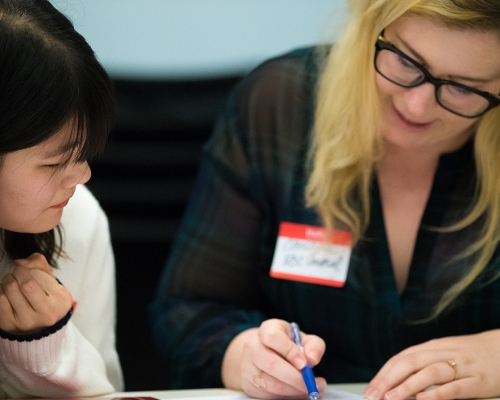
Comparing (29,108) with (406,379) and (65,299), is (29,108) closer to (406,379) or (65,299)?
(65,299)

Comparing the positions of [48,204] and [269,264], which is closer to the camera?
[48,204]

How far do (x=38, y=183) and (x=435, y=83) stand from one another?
0.60 metres

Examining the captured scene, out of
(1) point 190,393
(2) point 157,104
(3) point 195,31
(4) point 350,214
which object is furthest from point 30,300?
(3) point 195,31

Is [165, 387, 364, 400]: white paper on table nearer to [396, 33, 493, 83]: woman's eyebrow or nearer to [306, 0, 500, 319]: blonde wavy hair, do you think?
[306, 0, 500, 319]: blonde wavy hair

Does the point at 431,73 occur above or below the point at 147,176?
above

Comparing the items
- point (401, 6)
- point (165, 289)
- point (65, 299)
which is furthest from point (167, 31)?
point (65, 299)

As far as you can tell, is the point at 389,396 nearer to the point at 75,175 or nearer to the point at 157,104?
the point at 75,175

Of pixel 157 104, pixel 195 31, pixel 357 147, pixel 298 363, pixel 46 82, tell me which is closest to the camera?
pixel 46 82

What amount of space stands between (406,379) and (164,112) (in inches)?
40.8

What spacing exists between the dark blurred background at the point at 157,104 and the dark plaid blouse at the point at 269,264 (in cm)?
45

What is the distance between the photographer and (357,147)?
1247 millimetres

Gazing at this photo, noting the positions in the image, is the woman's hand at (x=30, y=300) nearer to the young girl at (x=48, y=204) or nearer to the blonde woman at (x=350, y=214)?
the young girl at (x=48, y=204)

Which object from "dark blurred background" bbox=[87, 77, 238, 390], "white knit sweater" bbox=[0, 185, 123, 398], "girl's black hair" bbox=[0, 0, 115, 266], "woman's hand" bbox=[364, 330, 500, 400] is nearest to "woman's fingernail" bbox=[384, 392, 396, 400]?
"woman's hand" bbox=[364, 330, 500, 400]

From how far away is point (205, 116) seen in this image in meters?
1.84
